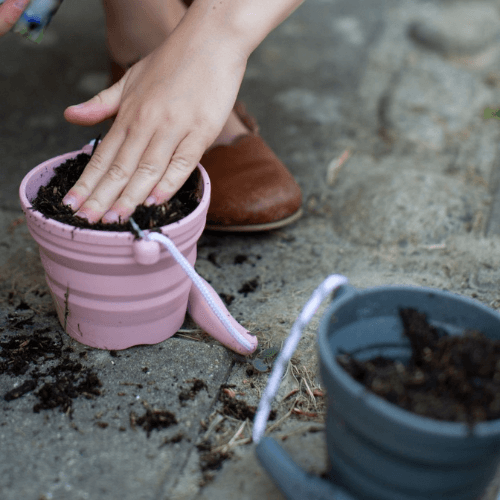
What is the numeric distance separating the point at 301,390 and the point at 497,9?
3187mm

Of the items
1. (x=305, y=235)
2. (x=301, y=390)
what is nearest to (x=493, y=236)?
(x=305, y=235)

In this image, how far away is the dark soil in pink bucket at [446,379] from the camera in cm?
83

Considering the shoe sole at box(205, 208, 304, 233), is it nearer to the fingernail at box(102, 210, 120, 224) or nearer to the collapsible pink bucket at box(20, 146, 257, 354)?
the collapsible pink bucket at box(20, 146, 257, 354)

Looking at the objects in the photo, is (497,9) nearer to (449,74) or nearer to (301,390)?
(449,74)

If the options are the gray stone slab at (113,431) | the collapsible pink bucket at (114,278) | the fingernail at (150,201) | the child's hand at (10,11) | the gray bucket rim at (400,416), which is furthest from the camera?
the child's hand at (10,11)

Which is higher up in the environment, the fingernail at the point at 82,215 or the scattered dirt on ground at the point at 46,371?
the fingernail at the point at 82,215

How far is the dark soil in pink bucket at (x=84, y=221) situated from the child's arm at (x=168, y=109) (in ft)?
0.09

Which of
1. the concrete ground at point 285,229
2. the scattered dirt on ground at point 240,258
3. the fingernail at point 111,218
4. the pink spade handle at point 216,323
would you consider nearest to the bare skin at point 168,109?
the fingernail at point 111,218

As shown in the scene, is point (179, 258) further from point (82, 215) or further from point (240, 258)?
point (240, 258)

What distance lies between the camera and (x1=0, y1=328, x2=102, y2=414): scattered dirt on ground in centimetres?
121

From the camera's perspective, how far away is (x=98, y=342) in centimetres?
135

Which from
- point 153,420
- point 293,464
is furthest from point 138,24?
point 293,464

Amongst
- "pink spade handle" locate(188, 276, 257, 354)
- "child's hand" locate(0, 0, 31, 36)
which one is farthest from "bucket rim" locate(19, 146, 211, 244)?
"child's hand" locate(0, 0, 31, 36)

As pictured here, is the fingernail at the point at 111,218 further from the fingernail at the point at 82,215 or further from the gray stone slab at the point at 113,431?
the gray stone slab at the point at 113,431
